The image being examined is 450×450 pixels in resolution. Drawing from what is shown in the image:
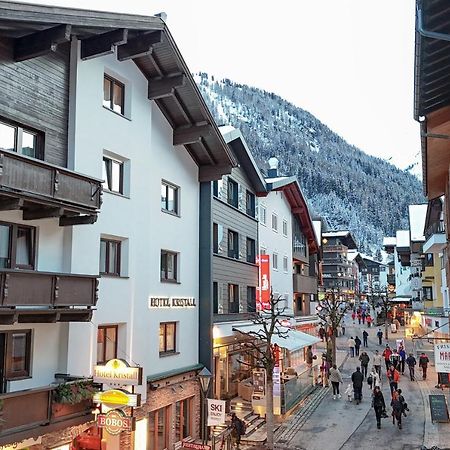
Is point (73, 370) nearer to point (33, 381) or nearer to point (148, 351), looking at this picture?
point (33, 381)

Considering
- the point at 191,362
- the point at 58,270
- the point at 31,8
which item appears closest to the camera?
the point at 31,8

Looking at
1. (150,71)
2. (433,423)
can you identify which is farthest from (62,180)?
(433,423)

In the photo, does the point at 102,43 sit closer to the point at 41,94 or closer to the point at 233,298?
the point at 41,94

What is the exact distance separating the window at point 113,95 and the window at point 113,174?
63.0 inches

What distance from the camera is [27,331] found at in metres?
14.2

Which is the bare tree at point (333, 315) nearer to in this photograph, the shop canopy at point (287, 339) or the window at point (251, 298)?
the shop canopy at point (287, 339)

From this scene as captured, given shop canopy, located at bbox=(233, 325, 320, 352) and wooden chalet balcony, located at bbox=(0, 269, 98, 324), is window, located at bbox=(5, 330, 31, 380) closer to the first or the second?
wooden chalet balcony, located at bbox=(0, 269, 98, 324)

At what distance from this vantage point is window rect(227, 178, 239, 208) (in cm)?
2908

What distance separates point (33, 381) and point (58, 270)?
279 cm

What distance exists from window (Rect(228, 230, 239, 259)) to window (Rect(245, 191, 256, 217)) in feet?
9.99

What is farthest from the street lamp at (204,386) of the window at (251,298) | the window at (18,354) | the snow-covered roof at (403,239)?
the snow-covered roof at (403,239)

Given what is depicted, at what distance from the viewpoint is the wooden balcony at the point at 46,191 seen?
12344 millimetres

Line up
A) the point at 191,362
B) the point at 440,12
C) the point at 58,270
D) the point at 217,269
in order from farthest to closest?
the point at 217,269
the point at 191,362
the point at 58,270
the point at 440,12

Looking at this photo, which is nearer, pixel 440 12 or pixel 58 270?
pixel 440 12
